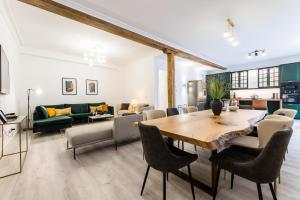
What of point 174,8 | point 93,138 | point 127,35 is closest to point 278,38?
point 174,8

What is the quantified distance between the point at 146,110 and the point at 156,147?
2.54 m

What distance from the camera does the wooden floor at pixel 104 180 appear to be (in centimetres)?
162

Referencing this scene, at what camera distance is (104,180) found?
6.33 feet

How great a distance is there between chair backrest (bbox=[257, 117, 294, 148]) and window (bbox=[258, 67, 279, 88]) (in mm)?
6338

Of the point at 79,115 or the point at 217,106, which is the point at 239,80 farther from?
the point at 79,115

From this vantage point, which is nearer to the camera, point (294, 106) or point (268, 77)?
point (294, 106)

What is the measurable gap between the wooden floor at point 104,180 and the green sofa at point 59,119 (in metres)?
1.37

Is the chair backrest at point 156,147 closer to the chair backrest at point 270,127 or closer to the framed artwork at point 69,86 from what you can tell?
the chair backrest at point 270,127

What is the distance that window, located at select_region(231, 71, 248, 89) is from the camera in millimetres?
7228

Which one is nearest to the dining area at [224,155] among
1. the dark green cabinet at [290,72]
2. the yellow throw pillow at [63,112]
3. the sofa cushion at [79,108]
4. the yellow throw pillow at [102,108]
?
the yellow throw pillow at [63,112]

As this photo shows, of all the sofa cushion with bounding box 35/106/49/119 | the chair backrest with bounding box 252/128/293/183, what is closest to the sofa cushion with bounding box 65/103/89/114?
the sofa cushion with bounding box 35/106/49/119

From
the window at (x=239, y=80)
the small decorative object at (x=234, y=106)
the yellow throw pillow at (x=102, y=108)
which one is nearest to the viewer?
the small decorative object at (x=234, y=106)

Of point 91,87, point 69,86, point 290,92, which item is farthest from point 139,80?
point 290,92

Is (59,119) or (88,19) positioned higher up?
(88,19)
